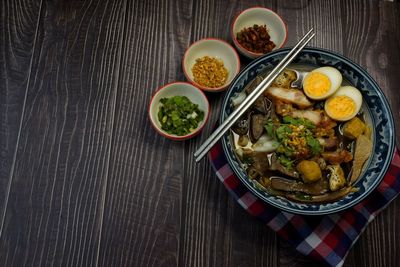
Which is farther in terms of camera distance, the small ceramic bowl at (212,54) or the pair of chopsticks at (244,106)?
the small ceramic bowl at (212,54)

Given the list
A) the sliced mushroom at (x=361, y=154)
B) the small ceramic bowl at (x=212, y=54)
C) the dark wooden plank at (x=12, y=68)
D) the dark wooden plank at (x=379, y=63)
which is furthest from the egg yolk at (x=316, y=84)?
the dark wooden plank at (x=12, y=68)

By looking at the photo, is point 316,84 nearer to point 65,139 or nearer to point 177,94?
point 177,94

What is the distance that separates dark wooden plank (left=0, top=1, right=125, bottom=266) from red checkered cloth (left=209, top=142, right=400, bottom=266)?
663 millimetres

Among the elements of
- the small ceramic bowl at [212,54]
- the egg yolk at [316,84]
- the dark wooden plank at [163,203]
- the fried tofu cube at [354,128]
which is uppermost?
the small ceramic bowl at [212,54]

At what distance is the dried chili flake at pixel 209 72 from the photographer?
6.15 ft

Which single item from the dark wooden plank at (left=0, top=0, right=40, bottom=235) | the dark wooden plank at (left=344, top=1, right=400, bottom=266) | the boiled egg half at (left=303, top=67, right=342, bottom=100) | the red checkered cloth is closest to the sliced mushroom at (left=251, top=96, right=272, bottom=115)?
the boiled egg half at (left=303, top=67, right=342, bottom=100)

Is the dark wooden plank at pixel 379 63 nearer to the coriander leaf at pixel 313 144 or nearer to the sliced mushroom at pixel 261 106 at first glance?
the coriander leaf at pixel 313 144

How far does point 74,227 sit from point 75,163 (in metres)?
0.30

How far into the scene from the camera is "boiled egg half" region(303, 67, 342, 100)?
1616 millimetres

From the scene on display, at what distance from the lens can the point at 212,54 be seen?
1.97 meters

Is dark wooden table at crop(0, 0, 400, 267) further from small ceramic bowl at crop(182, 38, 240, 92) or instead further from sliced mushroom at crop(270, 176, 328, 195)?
sliced mushroom at crop(270, 176, 328, 195)

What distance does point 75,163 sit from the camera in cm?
186

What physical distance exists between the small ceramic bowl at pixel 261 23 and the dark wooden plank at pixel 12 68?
1089mm

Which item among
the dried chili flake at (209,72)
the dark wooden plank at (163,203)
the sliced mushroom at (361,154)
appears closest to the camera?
the sliced mushroom at (361,154)
